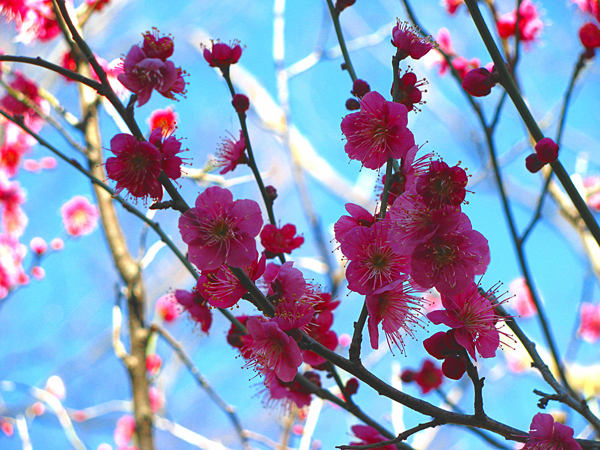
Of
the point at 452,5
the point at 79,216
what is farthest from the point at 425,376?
the point at 79,216

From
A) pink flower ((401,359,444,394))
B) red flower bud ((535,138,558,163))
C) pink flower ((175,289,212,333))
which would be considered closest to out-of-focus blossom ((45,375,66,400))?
pink flower ((401,359,444,394))

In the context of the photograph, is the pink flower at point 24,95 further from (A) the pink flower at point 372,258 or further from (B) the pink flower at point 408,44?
(A) the pink flower at point 372,258

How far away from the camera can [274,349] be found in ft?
2.72

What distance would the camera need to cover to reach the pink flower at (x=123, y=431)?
428 cm

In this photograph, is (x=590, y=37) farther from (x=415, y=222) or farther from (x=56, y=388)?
(x=56, y=388)

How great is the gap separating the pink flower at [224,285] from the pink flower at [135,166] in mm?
183

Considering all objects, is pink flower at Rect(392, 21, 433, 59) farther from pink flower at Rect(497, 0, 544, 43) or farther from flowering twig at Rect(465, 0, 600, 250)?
pink flower at Rect(497, 0, 544, 43)

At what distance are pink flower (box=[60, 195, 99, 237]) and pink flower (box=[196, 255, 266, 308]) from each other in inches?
128

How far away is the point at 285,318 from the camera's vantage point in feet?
2.56

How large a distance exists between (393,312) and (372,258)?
0.12 meters

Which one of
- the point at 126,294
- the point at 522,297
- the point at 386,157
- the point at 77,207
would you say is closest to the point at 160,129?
the point at 386,157

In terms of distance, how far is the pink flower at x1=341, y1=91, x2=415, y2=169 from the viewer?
2.84 feet

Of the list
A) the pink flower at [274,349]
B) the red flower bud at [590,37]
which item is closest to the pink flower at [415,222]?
the pink flower at [274,349]

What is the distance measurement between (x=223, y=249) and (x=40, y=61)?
1.63ft
